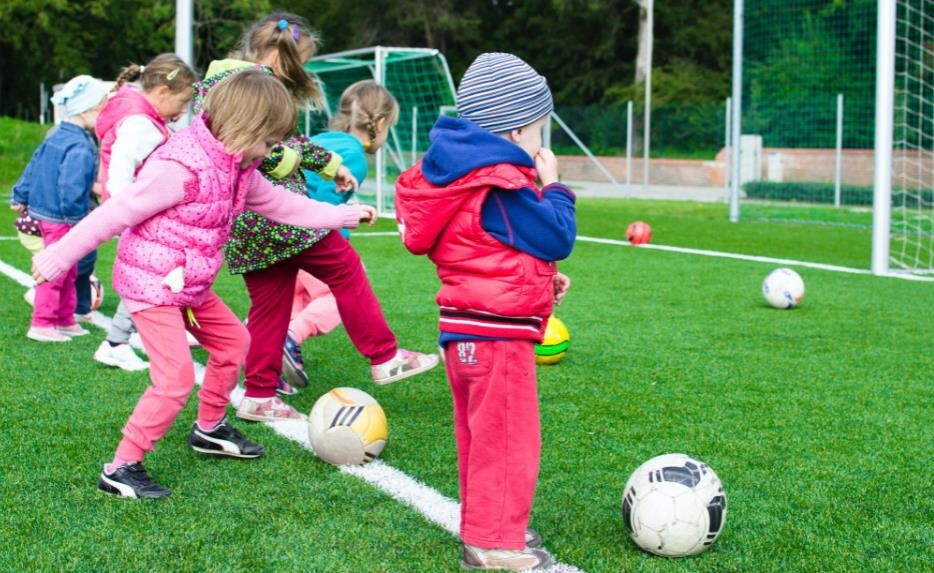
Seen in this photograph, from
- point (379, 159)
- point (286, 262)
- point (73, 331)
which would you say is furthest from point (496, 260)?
point (379, 159)

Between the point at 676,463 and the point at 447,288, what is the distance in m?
0.95

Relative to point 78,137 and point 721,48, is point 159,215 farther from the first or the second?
point 721,48

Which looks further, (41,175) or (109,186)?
(41,175)

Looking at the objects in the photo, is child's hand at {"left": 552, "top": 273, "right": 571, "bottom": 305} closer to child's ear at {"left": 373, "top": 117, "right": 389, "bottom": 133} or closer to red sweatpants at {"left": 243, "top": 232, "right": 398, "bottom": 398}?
red sweatpants at {"left": 243, "top": 232, "right": 398, "bottom": 398}

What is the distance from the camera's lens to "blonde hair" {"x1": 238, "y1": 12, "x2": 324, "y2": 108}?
502 cm

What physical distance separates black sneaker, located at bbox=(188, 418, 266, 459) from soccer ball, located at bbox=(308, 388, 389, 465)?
0.26 metres

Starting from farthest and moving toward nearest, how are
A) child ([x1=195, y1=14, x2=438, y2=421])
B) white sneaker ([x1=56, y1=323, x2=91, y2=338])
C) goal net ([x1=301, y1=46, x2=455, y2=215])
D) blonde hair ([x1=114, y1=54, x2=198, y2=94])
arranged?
1. goal net ([x1=301, y1=46, x2=455, y2=215])
2. white sneaker ([x1=56, y1=323, x2=91, y2=338])
3. blonde hair ([x1=114, y1=54, x2=198, y2=94])
4. child ([x1=195, y1=14, x2=438, y2=421])

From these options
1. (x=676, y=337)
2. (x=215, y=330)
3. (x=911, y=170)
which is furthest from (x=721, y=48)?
(x=215, y=330)

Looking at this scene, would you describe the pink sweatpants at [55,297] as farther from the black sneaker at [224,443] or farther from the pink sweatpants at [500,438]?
the pink sweatpants at [500,438]

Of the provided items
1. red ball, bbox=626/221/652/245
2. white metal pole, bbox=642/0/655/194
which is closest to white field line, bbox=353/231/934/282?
red ball, bbox=626/221/652/245

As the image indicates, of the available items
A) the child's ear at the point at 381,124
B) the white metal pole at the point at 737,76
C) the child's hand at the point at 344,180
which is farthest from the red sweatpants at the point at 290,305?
the white metal pole at the point at 737,76

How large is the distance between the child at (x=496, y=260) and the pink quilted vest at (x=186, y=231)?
92 cm

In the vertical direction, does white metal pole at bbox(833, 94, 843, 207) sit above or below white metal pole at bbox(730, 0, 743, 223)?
below

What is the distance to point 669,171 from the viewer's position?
105 feet
